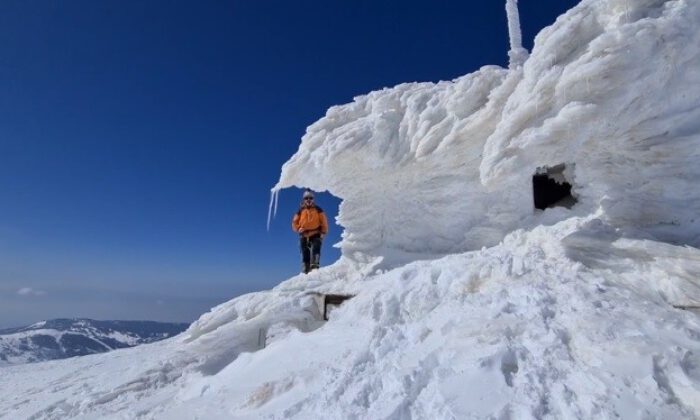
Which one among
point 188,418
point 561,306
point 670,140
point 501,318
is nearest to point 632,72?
point 670,140

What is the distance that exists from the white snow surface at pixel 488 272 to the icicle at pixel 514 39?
422 mm

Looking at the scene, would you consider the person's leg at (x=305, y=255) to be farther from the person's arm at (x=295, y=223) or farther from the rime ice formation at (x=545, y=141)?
the rime ice formation at (x=545, y=141)

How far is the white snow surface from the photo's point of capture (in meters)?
4.44

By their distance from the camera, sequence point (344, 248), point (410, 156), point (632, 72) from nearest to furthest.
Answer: point (632, 72) → point (410, 156) → point (344, 248)

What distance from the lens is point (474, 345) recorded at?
16.5 ft

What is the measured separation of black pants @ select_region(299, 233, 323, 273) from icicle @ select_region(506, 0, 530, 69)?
6.36 meters

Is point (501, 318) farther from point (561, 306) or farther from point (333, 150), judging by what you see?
point (333, 150)

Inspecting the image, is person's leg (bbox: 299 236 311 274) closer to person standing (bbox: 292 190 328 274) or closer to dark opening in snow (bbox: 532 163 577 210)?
person standing (bbox: 292 190 328 274)

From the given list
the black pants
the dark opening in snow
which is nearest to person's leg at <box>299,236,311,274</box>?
the black pants

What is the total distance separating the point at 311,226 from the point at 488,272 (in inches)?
242

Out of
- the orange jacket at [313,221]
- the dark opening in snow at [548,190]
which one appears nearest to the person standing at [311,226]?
the orange jacket at [313,221]

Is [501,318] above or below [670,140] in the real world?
below

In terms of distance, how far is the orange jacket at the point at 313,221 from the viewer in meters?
12.0

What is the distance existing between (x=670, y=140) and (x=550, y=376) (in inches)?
206
